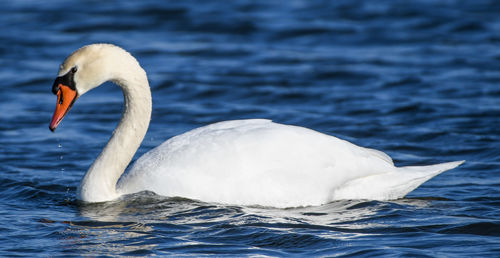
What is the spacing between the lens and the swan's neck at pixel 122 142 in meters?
8.17

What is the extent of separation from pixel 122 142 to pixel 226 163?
1.21 metres

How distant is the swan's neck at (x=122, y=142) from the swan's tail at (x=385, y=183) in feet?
6.37

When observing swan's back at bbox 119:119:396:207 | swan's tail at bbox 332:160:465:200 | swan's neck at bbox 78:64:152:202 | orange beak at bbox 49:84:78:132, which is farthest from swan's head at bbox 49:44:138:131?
swan's tail at bbox 332:160:465:200

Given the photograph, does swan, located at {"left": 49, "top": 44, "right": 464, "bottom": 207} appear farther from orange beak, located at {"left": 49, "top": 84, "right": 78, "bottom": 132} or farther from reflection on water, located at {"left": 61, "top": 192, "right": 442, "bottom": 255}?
reflection on water, located at {"left": 61, "top": 192, "right": 442, "bottom": 255}

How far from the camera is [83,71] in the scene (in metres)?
8.00

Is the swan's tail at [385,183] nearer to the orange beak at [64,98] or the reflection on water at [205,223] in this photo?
the reflection on water at [205,223]

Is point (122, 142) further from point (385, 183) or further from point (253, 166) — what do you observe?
point (385, 183)

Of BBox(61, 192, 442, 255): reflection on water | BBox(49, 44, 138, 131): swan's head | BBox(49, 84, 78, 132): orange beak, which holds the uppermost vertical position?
BBox(49, 44, 138, 131): swan's head

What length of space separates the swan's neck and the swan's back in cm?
15

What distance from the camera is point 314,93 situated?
13422 mm

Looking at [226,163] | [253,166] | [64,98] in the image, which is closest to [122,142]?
[64,98]

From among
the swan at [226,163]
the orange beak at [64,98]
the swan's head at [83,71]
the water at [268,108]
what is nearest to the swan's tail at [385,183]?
the swan at [226,163]

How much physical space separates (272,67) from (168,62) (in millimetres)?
1800

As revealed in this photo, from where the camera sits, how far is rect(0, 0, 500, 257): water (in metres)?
7.20
